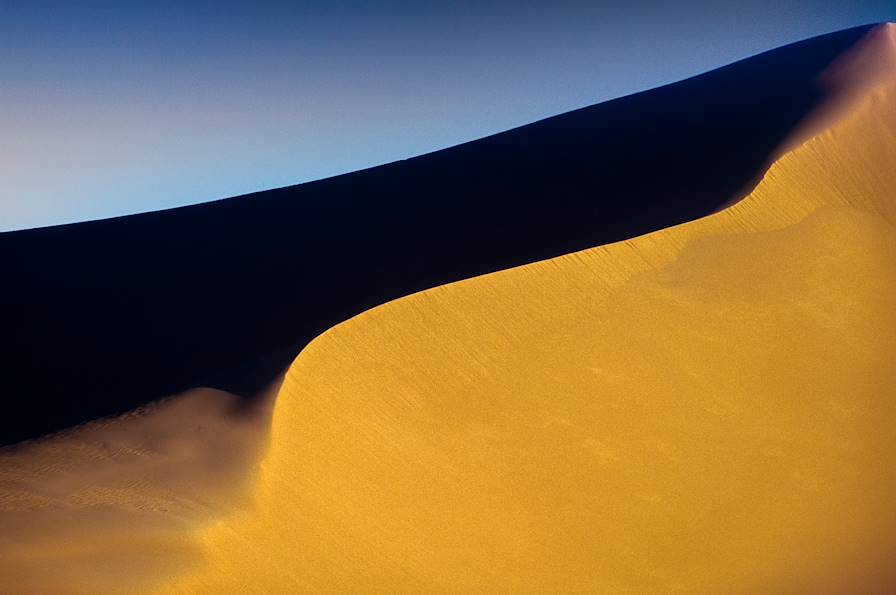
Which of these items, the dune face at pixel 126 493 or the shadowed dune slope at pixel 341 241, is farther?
the shadowed dune slope at pixel 341 241

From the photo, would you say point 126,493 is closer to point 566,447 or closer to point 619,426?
point 566,447

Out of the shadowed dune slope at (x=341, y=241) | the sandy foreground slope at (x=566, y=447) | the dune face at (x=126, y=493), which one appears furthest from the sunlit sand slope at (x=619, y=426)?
the shadowed dune slope at (x=341, y=241)

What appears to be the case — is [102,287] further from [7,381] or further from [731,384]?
[731,384]

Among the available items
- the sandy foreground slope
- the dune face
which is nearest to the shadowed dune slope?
the dune face

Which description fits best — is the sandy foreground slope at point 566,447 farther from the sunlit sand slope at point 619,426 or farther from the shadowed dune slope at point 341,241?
the shadowed dune slope at point 341,241

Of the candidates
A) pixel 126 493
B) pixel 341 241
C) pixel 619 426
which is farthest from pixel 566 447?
pixel 341 241

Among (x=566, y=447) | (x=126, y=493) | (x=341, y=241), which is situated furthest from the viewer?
(x=341, y=241)

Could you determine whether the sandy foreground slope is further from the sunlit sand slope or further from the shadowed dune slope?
the shadowed dune slope
